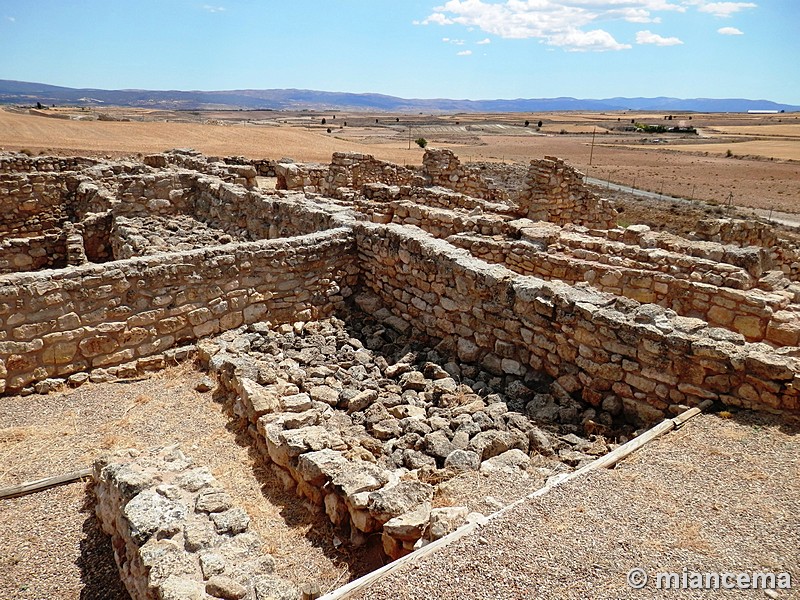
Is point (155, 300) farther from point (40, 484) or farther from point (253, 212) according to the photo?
point (253, 212)

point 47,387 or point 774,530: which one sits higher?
point 774,530

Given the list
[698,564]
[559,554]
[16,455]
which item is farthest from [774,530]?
[16,455]

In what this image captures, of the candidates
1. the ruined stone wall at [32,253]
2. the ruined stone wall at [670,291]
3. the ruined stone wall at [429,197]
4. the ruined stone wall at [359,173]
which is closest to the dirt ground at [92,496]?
the ruined stone wall at [670,291]

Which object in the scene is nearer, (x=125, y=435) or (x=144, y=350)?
(x=125, y=435)

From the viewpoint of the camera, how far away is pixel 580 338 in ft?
19.9

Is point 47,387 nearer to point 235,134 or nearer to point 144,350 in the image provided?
point 144,350

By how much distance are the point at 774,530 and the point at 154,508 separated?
13.9ft

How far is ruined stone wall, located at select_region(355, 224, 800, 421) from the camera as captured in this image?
16.9 ft

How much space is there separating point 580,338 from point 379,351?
297 centimetres

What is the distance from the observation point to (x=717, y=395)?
5203 mm

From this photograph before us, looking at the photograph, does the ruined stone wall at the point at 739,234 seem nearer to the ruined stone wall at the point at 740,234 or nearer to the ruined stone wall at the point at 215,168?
the ruined stone wall at the point at 740,234

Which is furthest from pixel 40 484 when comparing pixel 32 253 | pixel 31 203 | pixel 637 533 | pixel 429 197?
pixel 31 203

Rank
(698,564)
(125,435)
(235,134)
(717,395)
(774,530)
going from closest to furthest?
1. (698,564)
2. (774,530)
3. (717,395)
4. (125,435)
5. (235,134)

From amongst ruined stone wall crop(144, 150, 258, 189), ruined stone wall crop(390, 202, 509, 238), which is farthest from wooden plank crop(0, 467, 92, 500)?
ruined stone wall crop(144, 150, 258, 189)
